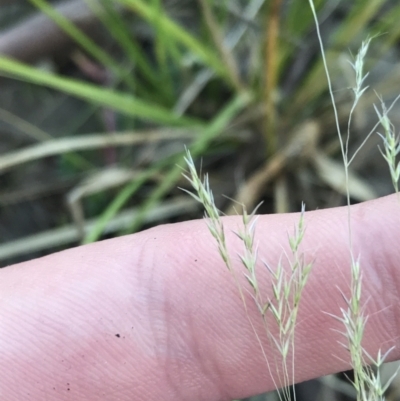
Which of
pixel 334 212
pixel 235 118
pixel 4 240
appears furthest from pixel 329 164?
pixel 4 240

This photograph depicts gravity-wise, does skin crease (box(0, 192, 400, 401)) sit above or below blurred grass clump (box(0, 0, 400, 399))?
below

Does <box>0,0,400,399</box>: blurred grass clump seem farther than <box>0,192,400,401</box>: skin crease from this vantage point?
Yes

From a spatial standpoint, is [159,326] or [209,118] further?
[209,118]

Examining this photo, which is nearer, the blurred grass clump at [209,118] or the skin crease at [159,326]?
the skin crease at [159,326]

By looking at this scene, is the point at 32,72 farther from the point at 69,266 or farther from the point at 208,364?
the point at 208,364

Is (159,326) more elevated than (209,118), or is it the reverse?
(209,118)
